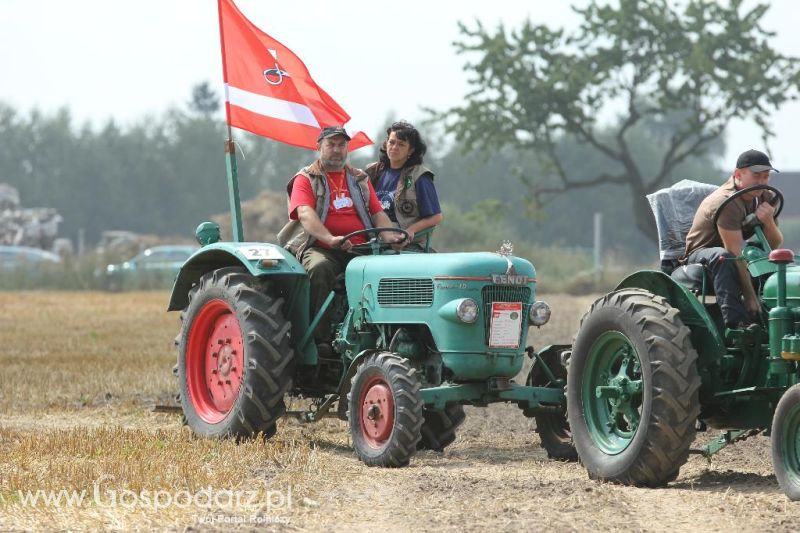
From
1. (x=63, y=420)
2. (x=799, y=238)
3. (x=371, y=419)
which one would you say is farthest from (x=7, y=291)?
(x=799, y=238)

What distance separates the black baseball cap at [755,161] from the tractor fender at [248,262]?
118 inches

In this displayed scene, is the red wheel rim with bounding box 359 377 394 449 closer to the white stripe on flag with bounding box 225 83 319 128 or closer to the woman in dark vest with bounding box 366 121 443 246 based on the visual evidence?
the woman in dark vest with bounding box 366 121 443 246

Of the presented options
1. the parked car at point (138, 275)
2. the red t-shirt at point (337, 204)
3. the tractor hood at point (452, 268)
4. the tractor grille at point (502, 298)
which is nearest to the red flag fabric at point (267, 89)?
the red t-shirt at point (337, 204)

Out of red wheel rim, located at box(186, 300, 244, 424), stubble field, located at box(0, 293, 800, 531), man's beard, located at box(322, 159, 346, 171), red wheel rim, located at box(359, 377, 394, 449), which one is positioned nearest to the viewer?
stubble field, located at box(0, 293, 800, 531)

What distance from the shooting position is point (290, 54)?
10820mm

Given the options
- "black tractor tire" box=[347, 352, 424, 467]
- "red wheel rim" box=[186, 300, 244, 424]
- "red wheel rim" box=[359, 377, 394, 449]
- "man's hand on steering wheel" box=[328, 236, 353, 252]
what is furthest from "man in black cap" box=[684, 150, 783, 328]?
"red wheel rim" box=[186, 300, 244, 424]

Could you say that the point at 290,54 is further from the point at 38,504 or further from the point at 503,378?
the point at 38,504

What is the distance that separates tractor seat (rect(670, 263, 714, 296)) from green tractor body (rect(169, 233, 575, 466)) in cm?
104

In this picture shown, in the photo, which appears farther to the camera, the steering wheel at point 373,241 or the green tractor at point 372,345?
the steering wheel at point 373,241

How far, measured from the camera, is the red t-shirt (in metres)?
9.29

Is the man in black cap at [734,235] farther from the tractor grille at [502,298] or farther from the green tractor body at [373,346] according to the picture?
the green tractor body at [373,346]

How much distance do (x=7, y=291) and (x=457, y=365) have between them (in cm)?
2778

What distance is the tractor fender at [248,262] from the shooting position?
9141 mm

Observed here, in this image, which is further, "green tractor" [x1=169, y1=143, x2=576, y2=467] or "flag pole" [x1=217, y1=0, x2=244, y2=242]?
"flag pole" [x1=217, y1=0, x2=244, y2=242]
